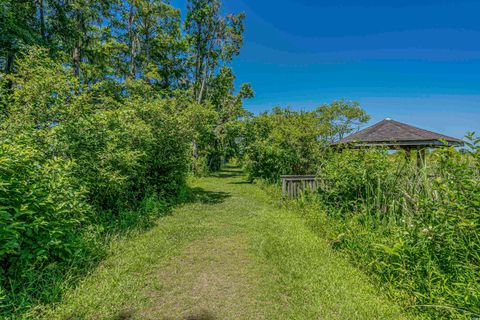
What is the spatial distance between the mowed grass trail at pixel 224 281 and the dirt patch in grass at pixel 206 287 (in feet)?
0.04

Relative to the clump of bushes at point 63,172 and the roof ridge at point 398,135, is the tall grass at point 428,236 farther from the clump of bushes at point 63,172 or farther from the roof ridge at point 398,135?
the clump of bushes at point 63,172

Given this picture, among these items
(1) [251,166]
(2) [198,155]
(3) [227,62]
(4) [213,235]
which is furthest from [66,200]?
(3) [227,62]

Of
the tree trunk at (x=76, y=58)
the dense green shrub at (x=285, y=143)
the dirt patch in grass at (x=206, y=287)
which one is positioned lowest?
the dirt patch in grass at (x=206, y=287)

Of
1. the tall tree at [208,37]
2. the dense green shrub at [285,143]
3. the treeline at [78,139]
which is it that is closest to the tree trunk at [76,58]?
the treeline at [78,139]

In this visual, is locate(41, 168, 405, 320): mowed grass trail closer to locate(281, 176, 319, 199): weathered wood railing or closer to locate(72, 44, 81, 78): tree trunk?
locate(281, 176, 319, 199): weathered wood railing

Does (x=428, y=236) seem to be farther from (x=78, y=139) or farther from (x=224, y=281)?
(x=78, y=139)

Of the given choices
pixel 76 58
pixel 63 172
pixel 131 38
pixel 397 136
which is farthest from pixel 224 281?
pixel 131 38

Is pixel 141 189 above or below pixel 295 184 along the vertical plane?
below

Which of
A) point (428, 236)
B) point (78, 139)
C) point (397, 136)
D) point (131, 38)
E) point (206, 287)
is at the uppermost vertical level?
point (131, 38)

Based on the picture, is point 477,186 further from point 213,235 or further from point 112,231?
point 112,231

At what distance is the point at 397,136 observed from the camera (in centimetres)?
709

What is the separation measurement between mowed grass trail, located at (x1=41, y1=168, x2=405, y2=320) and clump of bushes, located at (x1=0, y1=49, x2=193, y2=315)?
19.5 inches

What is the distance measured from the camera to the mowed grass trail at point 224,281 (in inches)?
91.3

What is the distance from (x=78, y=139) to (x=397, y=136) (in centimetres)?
888
